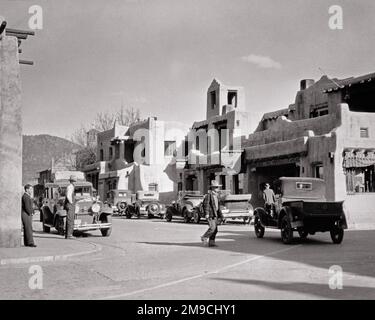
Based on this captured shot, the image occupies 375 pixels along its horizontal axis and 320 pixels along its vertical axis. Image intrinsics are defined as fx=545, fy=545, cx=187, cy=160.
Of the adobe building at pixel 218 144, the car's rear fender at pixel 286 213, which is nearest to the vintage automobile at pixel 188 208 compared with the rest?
the adobe building at pixel 218 144

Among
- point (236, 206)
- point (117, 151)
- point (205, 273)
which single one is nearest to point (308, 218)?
point (205, 273)

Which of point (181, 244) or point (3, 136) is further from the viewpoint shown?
point (181, 244)

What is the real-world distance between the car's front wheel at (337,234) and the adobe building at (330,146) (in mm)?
9788

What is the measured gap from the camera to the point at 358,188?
2811 centimetres

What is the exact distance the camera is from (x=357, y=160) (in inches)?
1063

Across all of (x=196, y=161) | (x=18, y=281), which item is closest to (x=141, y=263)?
(x=18, y=281)

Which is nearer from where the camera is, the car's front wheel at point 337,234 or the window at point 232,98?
the car's front wheel at point 337,234

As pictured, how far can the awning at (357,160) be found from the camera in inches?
1062

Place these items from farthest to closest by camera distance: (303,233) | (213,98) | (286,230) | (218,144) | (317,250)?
1. (213,98)
2. (218,144)
3. (303,233)
4. (286,230)
5. (317,250)

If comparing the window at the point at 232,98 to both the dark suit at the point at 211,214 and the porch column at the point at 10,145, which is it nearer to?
the dark suit at the point at 211,214

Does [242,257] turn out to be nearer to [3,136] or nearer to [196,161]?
[3,136]

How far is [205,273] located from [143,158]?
1765 inches

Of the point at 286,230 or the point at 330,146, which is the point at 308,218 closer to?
the point at 286,230
